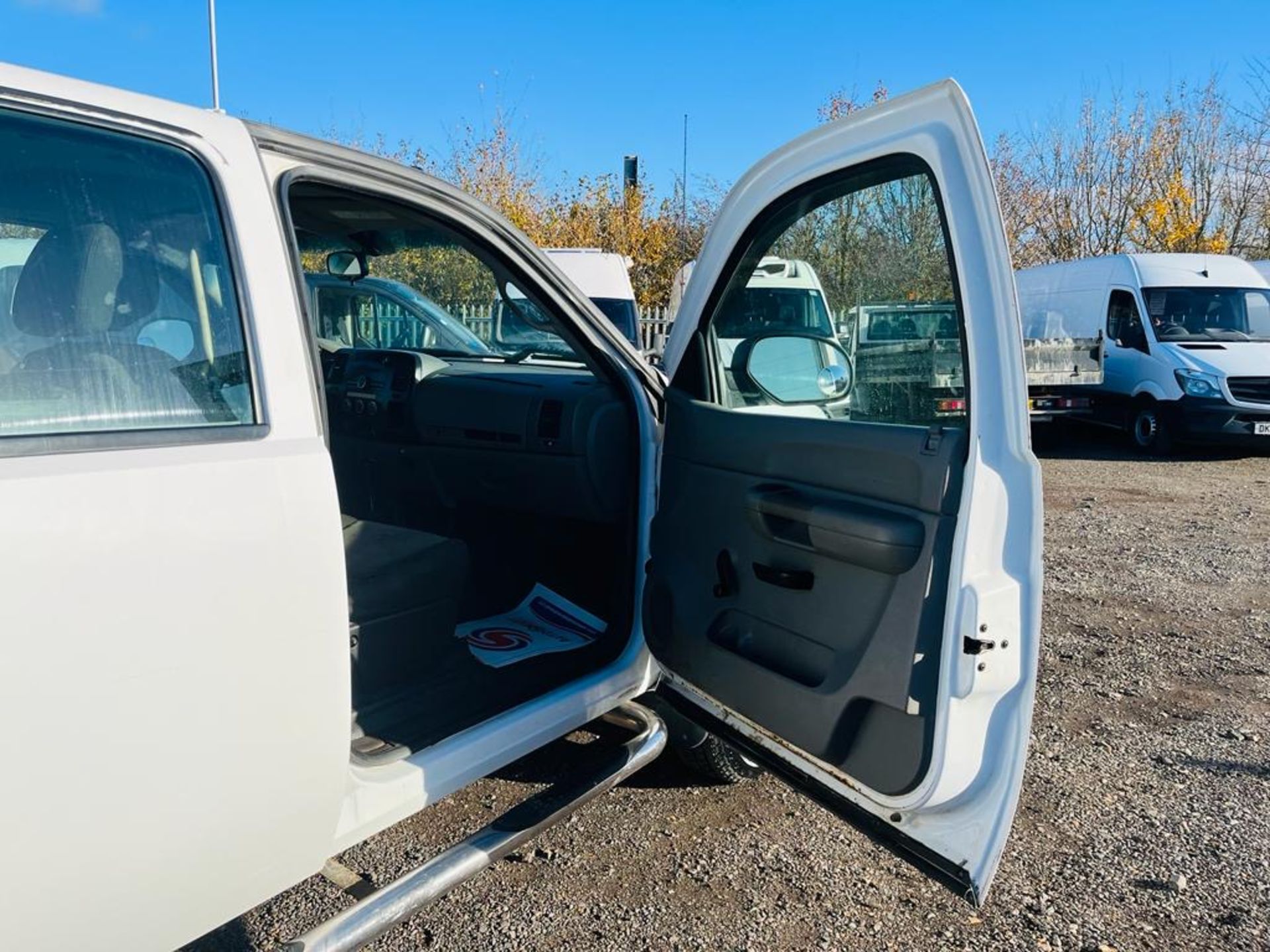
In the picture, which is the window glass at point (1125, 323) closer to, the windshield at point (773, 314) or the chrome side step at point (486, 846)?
the windshield at point (773, 314)

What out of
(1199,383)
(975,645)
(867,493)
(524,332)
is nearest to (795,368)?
(867,493)

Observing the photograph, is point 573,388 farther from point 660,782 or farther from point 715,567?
point 660,782

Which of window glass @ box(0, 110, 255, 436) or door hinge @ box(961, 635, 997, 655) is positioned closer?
window glass @ box(0, 110, 255, 436)

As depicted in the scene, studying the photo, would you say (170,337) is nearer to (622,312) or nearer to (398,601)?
(398,601)

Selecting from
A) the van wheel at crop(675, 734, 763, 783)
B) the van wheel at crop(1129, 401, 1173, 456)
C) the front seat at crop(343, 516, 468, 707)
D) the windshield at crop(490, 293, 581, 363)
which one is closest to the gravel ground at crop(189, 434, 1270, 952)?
the van wheel at crop(675, 734, 763, 783)

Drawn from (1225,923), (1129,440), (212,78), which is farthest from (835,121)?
(1129,440)

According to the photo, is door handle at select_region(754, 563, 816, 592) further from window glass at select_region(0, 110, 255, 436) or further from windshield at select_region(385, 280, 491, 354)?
windshield at select_region(385, 280, 491, 354)

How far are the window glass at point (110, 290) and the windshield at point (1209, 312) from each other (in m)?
12.7

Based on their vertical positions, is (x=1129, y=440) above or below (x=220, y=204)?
below

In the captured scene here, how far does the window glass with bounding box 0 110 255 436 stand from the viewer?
1.57 meters

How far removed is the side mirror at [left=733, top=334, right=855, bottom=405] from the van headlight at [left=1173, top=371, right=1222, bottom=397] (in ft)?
34.9

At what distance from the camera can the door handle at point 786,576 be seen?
234 cm

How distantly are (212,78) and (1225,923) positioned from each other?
16.3 ft

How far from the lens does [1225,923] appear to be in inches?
104
